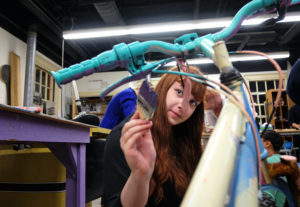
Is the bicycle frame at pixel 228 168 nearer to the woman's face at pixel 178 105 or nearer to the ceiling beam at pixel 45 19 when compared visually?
the woman's face at pixel 178 105

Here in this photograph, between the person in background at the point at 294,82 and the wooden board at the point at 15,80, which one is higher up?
the wooden board at the point at 15,80

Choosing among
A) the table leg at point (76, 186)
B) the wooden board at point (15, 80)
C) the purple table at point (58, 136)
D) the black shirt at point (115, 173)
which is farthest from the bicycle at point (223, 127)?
the wooden board at point (15, 80)

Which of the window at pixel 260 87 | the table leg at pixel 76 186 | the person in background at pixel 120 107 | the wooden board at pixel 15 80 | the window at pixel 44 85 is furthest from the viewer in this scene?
the window at pixel 260 87

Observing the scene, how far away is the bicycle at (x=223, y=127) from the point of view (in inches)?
9.6

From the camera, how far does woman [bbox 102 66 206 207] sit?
459 mm

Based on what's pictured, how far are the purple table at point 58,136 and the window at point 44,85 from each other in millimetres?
4072

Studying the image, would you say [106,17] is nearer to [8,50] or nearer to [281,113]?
[8,50]

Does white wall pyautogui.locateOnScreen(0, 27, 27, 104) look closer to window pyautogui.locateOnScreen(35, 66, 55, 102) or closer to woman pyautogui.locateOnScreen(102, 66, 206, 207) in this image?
window pyautogui.locateOnScreen(35, 66, 55, 102)

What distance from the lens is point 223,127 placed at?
→ 1.01ft

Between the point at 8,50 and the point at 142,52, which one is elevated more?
the point at 8,50

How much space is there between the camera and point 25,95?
4289 mm

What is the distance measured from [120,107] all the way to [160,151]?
2.71ft

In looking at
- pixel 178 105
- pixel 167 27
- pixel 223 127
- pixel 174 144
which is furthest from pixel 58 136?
pixel 167 27

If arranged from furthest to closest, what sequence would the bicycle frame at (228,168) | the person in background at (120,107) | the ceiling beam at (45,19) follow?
the ceiling beam at (45,19), the person in background at (120,107), the bicycle frame at (228,168)
